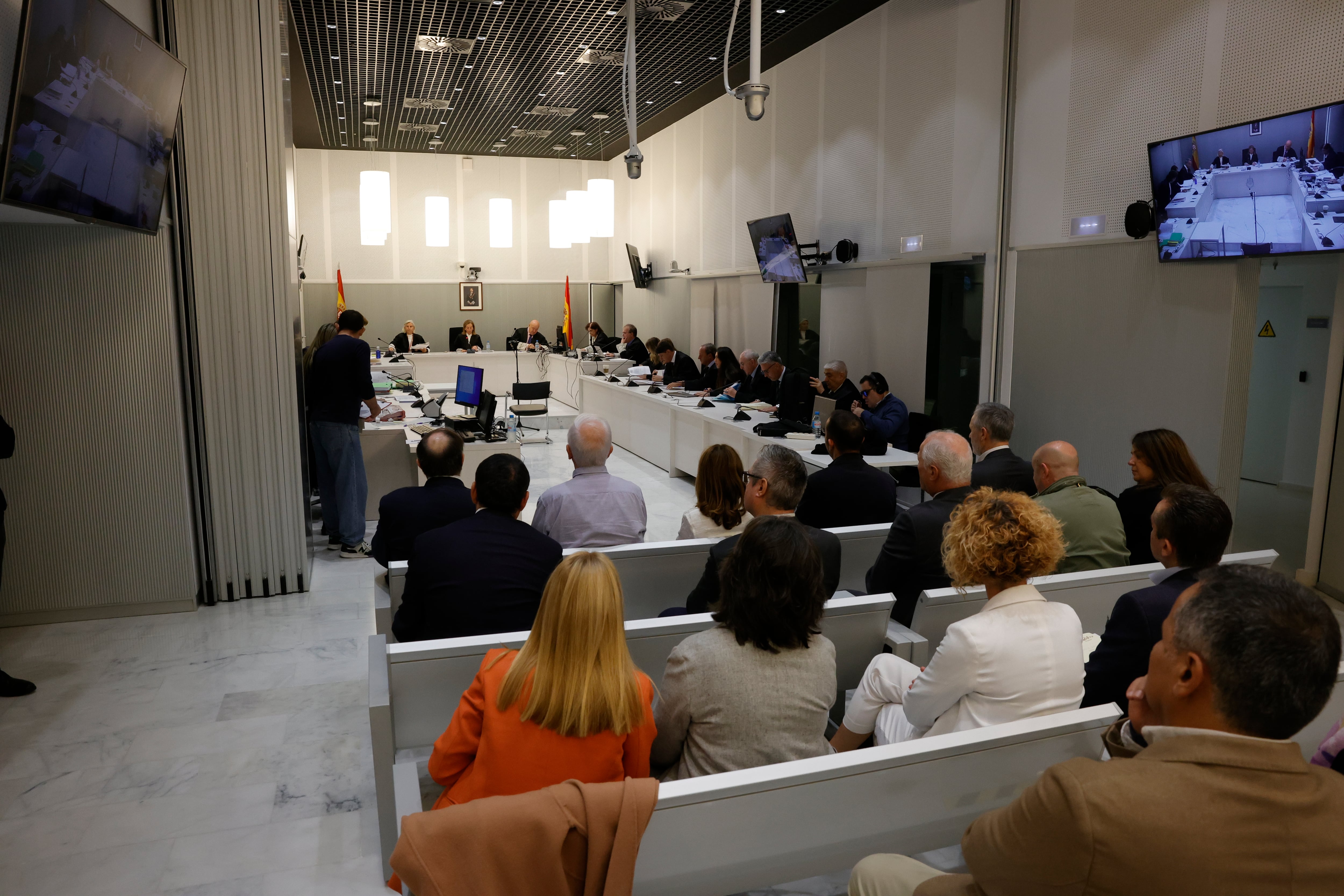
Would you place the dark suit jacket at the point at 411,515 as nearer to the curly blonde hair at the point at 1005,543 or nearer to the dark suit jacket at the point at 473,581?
the dark suit jacket at the point at 473,581

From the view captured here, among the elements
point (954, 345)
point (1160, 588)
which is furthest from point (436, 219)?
point (1160, 588)

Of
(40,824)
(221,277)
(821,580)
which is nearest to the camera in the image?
(821,580)

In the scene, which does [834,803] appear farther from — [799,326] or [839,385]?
[799,326]

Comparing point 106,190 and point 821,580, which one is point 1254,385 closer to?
point 821,580

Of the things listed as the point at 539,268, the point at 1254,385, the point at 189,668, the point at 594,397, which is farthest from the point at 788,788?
the point at 539,268

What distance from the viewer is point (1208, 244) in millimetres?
4848

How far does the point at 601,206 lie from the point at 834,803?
8.81m

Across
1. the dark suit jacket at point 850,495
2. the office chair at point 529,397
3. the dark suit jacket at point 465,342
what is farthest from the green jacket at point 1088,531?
the dark suit jacket at point 465,342

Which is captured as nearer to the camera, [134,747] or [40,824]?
[40,824]

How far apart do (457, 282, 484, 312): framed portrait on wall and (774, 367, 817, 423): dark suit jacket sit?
354 inches

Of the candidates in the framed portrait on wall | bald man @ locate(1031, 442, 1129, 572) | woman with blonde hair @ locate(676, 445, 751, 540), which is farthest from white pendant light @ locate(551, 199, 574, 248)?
bald man @ locate(1031, 442, 1129, 572)

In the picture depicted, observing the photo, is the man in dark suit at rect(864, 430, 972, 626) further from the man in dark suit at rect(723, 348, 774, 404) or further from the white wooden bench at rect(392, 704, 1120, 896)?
the man in dark suit at rect(723, 348, 774, 404)

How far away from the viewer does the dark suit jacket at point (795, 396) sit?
25.1ft

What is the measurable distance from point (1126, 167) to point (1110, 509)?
3.04 metres
